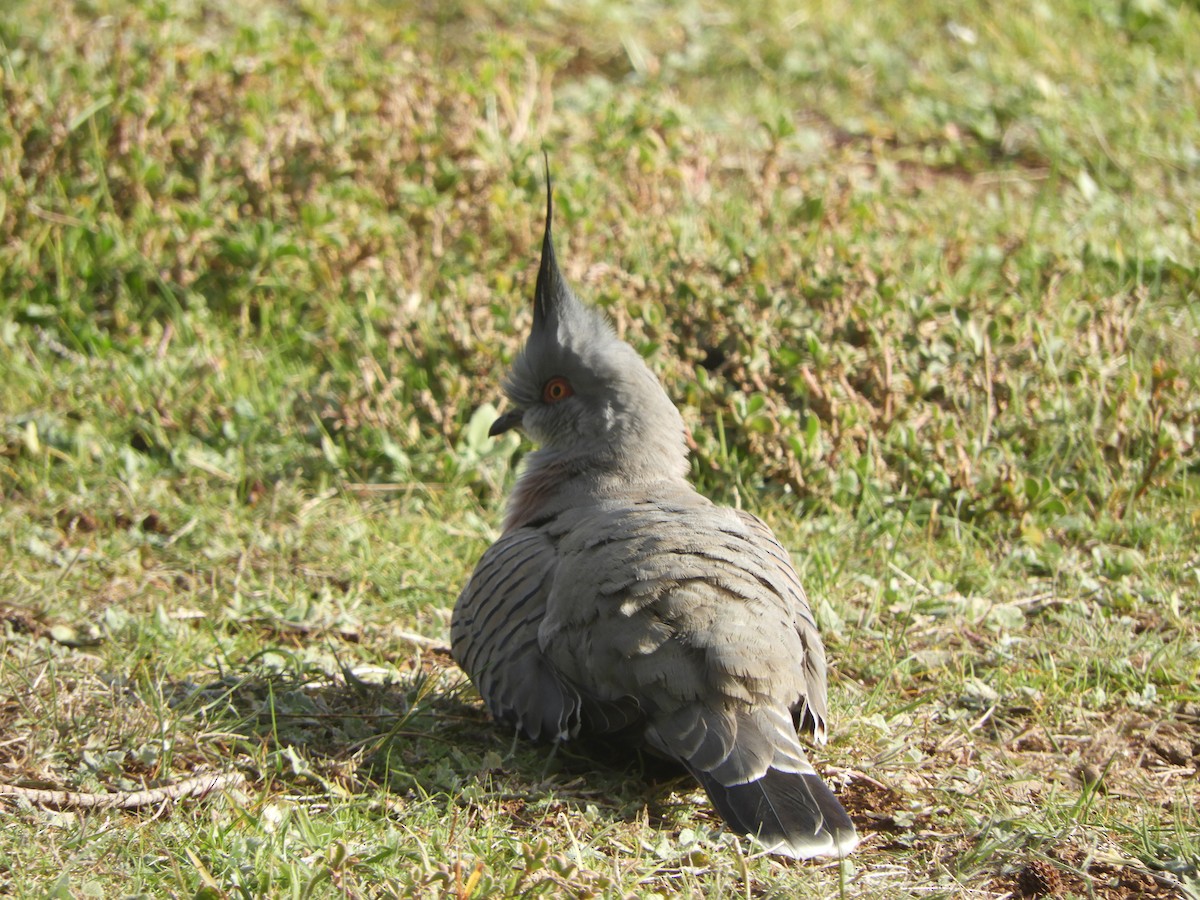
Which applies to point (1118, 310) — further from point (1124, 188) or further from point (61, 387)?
point (61, 387)

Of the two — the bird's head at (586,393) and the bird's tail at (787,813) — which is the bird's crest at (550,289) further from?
the bird's tail at (787,813)

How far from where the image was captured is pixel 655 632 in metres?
3.53

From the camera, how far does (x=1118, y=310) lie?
603 centimetres

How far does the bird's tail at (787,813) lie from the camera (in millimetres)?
3184

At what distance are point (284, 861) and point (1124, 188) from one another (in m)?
6.42

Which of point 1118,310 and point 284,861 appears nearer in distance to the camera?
point 284,861

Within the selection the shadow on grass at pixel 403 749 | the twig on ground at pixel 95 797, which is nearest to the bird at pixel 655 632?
the shadow on grass at pixel 403 749

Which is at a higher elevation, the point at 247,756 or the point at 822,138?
the point at 822,138

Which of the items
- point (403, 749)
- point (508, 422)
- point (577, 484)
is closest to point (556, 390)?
point (508, 422)

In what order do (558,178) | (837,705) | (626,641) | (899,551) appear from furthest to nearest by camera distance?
(558,178) < (899,551) < (837,705) < (626,641)

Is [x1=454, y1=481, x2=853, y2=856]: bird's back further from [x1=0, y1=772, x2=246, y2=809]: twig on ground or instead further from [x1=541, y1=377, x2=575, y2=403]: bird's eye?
[x1=0, y1=772, x2=246, y2=809]: twig on ground

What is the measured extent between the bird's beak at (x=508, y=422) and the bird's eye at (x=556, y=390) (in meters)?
0.17

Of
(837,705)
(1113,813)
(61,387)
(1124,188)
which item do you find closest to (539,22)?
(1124,188)

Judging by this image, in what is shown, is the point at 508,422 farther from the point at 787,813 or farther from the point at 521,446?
the point at 787,813
